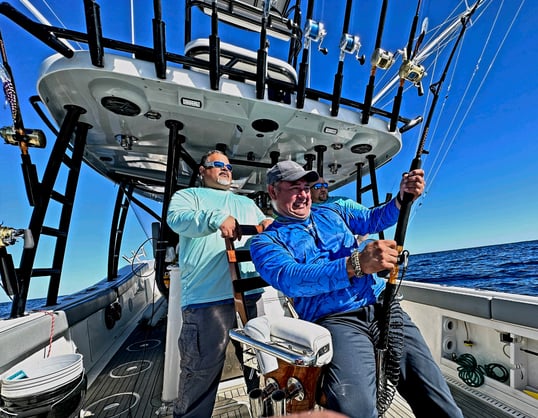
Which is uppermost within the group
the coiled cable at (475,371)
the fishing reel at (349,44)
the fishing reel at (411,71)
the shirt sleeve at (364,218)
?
the fishing reel at (349,44)

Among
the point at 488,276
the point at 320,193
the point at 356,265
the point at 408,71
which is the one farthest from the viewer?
the point at 488,276

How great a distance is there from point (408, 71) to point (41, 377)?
2267 millimetres

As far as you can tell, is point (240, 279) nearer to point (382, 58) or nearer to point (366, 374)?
point (366, 374)

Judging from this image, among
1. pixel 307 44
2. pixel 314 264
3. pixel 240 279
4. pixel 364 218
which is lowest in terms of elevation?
pixel 240 279

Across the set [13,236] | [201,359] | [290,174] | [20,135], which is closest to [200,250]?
[201,359]

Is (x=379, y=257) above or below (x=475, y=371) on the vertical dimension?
above

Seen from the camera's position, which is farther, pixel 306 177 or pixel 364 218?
pixel 364 218

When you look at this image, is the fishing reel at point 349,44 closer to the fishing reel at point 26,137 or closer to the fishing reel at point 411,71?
the fishing reel at point 411,71

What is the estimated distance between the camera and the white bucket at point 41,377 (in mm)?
1025

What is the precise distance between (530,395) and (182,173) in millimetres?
3975

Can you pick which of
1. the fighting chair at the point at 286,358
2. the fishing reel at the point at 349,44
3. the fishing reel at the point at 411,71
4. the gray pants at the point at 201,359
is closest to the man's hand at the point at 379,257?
the fighting chair at the point at 286,358

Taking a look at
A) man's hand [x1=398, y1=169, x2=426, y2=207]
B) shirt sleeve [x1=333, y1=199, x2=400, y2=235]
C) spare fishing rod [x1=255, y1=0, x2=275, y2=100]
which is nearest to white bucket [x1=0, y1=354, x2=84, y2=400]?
shirt sleeve [x1=333, y1=199, x2=400, y2=235]

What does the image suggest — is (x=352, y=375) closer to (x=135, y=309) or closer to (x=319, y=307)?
(x=319, y=307)

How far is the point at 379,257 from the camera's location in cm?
87
